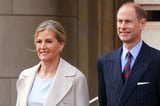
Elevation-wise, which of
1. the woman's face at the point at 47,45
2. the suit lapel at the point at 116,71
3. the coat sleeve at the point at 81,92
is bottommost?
the coat sleeve at the point at 81,92

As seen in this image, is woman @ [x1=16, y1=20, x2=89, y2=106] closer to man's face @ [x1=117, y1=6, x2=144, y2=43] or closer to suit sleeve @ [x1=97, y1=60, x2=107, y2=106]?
suit sleeve @ [x1=97, y1=60, x2=107, y2=106]

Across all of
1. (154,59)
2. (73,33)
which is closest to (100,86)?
(154,59)

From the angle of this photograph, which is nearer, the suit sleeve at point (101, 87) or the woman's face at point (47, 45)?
the woman's face at point (47, 45)

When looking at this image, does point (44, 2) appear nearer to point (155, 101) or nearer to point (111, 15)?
point (111, 15)

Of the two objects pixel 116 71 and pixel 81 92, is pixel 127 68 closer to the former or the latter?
pixel 116 71

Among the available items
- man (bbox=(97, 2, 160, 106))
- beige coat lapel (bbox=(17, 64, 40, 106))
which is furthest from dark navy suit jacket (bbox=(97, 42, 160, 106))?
beige coat lapel (bbox=(17, 64, 40, 106))

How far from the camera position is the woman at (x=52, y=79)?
499cm

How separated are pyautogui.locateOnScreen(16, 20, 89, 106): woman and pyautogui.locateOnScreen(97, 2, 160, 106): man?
0.32m

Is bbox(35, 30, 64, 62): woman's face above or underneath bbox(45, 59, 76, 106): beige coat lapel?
above

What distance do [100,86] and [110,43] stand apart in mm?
4076

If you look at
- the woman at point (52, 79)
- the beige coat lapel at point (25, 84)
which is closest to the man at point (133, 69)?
the woman at point (52, 79)

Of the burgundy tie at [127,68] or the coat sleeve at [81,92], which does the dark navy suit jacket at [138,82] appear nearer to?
the burgundy tie at [127,68]

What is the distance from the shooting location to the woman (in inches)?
197

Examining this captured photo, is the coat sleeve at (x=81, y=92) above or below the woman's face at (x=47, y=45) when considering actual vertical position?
below
